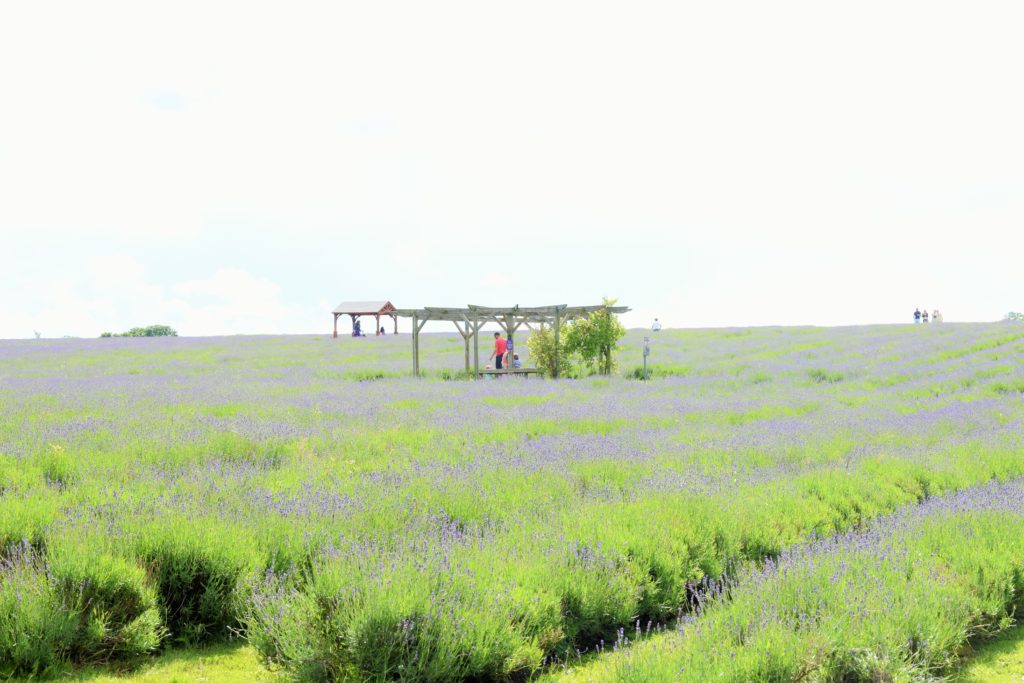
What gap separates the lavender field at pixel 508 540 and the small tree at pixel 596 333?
10605mm

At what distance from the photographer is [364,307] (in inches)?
1971

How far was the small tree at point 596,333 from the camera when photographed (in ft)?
72.8

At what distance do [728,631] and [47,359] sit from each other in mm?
28904

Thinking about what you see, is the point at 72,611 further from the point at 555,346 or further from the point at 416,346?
the point at 555,346

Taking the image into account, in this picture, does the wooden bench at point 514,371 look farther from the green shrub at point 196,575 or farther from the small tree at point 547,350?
the green shrub at point 196,575

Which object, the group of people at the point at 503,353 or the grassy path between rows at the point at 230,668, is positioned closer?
the grassy path between rows at the point at 230,668

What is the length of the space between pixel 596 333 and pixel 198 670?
18381mm

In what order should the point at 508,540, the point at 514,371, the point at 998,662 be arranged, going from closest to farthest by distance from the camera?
the point at 998,662 → the point at 508,540 → the point at 514,371

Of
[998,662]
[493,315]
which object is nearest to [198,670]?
A: [998,662]

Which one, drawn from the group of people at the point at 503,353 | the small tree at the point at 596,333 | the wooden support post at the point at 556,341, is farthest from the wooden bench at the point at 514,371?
the small tree at the point at 596,333

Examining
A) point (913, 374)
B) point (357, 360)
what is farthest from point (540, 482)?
point (357, 360)

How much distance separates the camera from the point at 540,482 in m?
6.98

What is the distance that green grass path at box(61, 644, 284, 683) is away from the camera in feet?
14.1

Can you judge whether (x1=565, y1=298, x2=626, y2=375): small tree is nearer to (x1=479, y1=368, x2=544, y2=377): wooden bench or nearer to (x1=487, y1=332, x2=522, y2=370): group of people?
(x1=479, y1=368, x2=544, y2=377): wooden bench
